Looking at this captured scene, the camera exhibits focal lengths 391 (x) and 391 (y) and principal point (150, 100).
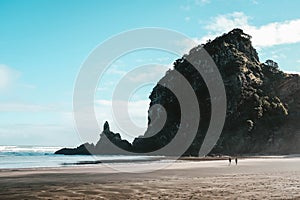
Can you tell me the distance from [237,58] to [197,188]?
114 m

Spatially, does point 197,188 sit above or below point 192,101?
below

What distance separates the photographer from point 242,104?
122 meters

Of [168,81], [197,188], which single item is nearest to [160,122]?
[168,81]

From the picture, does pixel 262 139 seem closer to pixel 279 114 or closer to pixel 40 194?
pixel 279 114

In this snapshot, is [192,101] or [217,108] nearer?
[217,108]

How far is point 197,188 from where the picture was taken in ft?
75.7

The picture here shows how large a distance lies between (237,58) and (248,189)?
114 meters

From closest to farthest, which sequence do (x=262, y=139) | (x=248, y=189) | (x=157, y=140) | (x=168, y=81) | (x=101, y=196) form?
1. (x=101, y=196)
2. (x=248, y=189)
3. (x=262, y=139)
4. (x=157, y=140)
5. (x=168, y=81)

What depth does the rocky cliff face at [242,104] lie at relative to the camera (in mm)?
113125

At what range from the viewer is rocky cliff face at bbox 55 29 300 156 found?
371ft

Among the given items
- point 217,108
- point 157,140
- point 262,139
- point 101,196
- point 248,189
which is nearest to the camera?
point 101,196

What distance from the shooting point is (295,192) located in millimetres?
20266

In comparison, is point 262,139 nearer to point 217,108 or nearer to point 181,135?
point 217,108

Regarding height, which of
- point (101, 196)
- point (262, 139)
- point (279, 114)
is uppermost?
point (279, 114)
